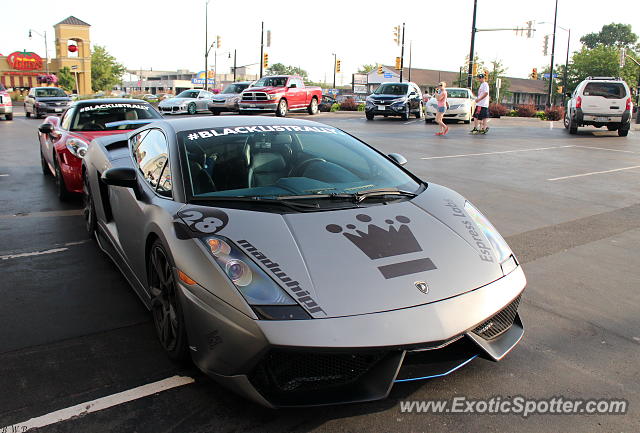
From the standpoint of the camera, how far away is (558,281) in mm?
4531

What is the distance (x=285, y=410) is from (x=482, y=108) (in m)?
17.3

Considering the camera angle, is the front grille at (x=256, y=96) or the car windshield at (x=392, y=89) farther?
the car windshield at (x=392, y=89)

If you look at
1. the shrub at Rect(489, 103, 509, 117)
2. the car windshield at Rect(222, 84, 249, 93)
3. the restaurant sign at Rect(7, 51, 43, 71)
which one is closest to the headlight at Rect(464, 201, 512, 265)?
the car windshield at Rect(222, 84, 249, 93)

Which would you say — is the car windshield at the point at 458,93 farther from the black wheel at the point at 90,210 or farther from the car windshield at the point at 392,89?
the black wheel at the point at 90,210

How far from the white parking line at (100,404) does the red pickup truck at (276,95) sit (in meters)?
22.7

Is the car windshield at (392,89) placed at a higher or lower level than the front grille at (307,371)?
higher

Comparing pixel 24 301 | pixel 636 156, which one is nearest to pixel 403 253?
pixel 24 301

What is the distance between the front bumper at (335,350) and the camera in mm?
2322

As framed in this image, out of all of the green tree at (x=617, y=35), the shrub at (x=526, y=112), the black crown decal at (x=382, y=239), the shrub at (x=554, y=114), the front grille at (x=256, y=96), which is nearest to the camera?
the black crown decal at (x=382, y=239)

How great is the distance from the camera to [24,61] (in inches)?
2911

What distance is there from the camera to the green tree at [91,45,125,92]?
270ft

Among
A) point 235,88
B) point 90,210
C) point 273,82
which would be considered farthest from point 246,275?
point 235,88

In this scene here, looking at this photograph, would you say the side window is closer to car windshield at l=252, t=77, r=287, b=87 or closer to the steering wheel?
the steering wheel

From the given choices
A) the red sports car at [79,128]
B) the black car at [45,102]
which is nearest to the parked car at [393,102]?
the black car at [45,102]
